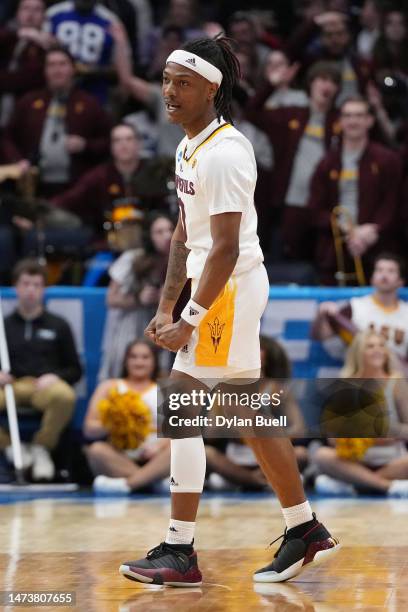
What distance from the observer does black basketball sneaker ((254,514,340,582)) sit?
519 centimetres

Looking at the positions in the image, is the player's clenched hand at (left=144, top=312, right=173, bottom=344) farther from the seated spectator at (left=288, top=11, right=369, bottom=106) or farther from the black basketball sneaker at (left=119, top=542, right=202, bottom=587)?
the seated spectator at (left=288, top=11, right=369, bottom=106)

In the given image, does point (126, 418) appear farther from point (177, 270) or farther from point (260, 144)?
point (177, 270)

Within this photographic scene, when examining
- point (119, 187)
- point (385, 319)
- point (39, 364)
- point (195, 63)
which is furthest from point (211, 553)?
point (119, 187)

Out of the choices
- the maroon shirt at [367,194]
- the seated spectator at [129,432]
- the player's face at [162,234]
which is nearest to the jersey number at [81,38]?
the maroon shirt at [367,194]

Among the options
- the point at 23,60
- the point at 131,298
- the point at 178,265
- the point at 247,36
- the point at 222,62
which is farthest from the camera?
the point at 23,60

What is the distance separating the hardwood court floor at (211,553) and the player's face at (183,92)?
1.83 meters

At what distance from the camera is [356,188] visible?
395 inches

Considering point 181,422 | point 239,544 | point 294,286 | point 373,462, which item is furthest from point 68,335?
point 181,422

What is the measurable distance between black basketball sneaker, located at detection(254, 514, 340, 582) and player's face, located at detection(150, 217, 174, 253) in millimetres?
4469

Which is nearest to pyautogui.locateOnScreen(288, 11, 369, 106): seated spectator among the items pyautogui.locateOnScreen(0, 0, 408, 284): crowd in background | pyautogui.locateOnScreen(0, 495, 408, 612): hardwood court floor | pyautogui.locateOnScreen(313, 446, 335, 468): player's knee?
pyautogui.locateOnScreen(0, 0, 408, 284): crowd in background

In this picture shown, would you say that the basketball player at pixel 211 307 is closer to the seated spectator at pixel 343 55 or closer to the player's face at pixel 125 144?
the player's face at pixel 125 144

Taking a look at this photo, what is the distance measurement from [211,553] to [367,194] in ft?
15.2

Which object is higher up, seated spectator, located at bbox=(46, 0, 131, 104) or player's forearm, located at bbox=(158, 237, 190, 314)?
seated spectator, located at bbox=(46, 0, 131, 104)

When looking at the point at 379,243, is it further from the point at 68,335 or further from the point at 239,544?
the point at 239,544
